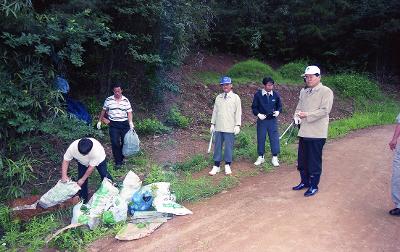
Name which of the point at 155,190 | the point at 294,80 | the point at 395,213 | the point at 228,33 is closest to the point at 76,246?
the point at 155,190

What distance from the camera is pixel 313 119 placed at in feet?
17.7

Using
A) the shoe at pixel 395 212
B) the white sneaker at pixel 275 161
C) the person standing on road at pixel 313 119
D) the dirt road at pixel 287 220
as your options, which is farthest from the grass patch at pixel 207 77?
the shoe at pixel 395 212

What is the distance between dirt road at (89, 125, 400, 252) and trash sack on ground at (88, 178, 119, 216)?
1.65ft

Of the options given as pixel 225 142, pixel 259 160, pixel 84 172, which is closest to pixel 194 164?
pixel 225 142

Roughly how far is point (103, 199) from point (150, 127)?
12.1ft

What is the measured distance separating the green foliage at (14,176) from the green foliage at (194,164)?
2.47 metres

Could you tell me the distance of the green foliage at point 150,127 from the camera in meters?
9.03

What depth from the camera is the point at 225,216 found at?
529cm

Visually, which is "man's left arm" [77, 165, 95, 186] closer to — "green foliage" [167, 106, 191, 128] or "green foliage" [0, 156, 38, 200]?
"green foliage" [0, 156, 38, 200]

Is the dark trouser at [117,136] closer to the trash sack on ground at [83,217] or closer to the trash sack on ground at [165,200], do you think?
the trash sack on ground at [165,200]

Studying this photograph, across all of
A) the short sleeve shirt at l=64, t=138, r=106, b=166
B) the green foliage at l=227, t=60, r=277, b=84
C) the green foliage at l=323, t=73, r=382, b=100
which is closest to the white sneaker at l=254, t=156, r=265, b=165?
the short sleeve shirt at l=64, t=138, r=106, b=166

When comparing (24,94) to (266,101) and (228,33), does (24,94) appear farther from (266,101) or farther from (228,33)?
(228,33)

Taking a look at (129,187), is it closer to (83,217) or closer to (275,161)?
(83,217)

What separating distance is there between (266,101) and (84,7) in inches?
140
